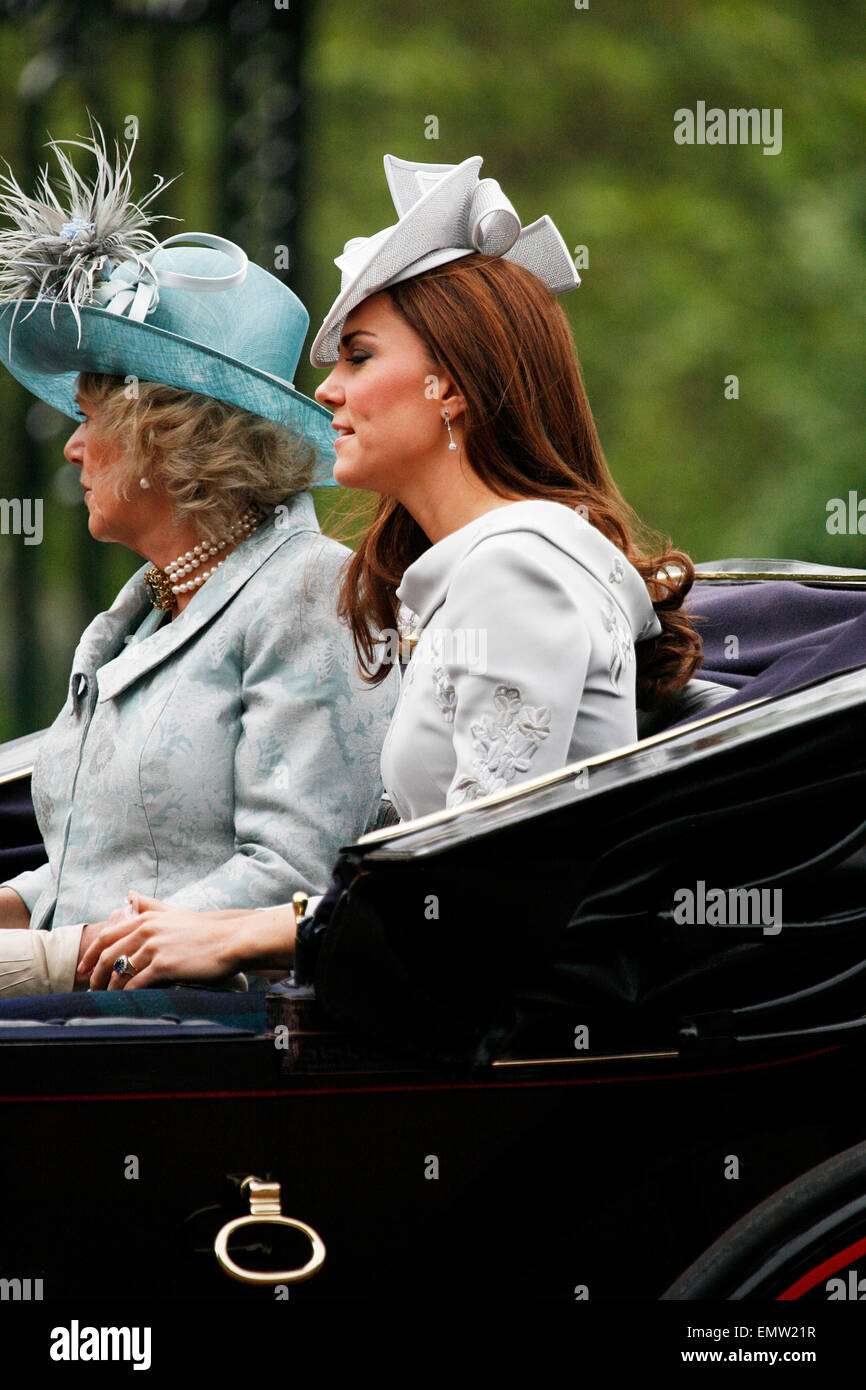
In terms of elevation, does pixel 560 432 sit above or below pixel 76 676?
above

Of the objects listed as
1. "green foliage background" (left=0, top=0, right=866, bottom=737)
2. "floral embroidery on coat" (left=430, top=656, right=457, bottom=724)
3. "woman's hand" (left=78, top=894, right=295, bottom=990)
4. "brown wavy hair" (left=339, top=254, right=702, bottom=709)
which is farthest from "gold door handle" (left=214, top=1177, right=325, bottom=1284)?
"green foliage background" (left=0, top=0, right=866, bottom=737)

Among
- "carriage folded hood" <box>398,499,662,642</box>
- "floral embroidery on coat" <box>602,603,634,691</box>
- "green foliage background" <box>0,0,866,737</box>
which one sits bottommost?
"floral embroidery on coat" <box>602,603,634,691</box>

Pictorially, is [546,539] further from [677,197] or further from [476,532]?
[677,197]

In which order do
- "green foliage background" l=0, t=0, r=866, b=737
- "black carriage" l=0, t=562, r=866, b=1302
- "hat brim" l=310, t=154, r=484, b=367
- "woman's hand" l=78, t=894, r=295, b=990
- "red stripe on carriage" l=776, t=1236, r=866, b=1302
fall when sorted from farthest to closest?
"green foliage background" l=0, t=0, r=866, b=737, "hat brim" l=310, t=154, r=484, b=367, "woman's hand" l=78, t=894, r=295, b=990, "red stripe on carriage" l=776, t=1236, r=866, b=1302, "black carriage" l=0, t=562, r=866, b=1302

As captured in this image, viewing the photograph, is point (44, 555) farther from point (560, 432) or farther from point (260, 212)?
point (560, 432)

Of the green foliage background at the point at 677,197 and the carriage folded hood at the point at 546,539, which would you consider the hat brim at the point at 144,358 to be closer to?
the carriage folded hood at the point at 546,539

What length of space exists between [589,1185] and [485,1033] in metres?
0.22

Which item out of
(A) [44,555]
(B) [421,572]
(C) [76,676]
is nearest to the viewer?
(B) [421,572]

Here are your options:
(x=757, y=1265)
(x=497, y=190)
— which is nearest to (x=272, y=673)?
(x=497, y=190)

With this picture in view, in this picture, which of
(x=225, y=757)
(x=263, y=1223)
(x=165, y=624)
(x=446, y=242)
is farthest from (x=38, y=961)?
(x=446, y=242)

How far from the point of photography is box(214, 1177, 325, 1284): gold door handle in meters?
1.61

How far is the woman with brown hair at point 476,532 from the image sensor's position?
1.81 metres

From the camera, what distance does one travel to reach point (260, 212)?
356cm

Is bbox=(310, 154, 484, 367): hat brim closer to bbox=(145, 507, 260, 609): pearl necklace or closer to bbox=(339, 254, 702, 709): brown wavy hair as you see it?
bbox=(339, 254, 702, 709): brown wavy hair
